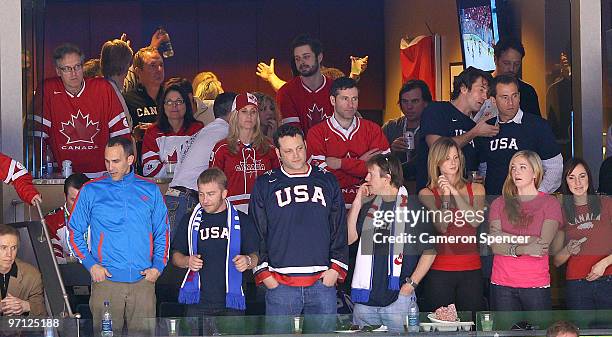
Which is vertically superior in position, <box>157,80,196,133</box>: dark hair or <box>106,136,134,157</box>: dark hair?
<box>157,80,196,133</box>: dark hair

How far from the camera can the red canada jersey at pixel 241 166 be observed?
8.77 metres

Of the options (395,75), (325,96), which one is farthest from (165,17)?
(325,96)

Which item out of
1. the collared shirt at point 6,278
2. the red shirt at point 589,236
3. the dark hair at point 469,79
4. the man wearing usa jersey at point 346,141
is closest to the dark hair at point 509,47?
the dark hair at point 469,79

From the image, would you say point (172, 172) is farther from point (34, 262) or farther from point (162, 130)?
point (34, 262)

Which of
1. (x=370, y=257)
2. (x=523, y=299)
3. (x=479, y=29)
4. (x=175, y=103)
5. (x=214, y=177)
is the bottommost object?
(x=523, y=299)

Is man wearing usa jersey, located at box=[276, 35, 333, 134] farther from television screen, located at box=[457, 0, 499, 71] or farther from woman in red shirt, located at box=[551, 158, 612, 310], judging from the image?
woman in red shirt, located at box=[551, 158, 612, 310]

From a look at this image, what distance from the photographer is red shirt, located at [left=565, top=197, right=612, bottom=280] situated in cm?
825

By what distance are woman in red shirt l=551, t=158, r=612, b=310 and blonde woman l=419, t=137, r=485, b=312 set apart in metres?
0.51

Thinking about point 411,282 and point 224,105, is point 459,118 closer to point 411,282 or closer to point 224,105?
point 411,282

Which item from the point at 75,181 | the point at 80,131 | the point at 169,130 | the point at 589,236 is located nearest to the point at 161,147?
the point at 169,130

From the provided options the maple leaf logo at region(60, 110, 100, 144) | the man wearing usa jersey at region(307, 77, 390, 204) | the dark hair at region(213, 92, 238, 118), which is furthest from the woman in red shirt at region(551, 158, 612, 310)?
the maple leaf logo at region(60, 110, 100, 144)

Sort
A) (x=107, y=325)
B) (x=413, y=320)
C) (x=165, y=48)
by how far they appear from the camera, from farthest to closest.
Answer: (x=165, y=48), (x=413, y=320), (x=107, y=325)

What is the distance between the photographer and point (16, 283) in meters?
8.02

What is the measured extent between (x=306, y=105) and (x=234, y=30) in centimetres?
387
